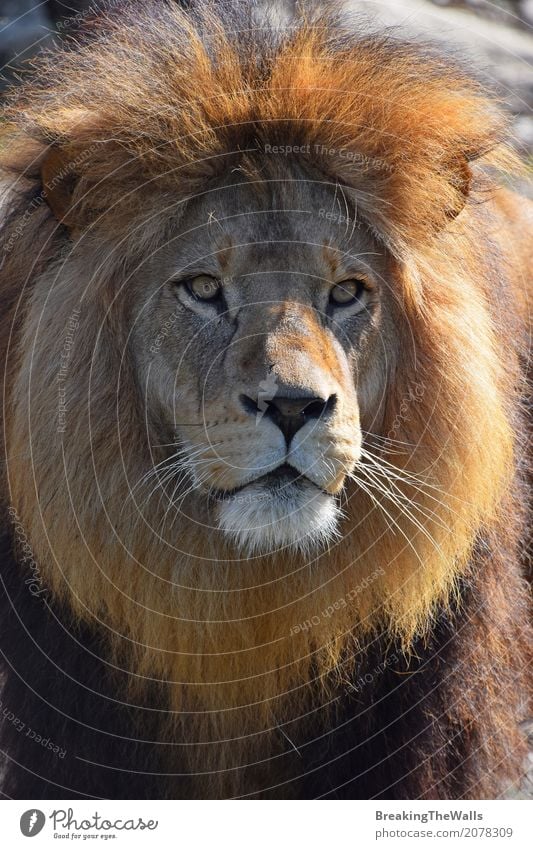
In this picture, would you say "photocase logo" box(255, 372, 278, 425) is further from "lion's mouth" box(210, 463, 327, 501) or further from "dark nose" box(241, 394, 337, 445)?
"lion's mouth" box(210, 463, 327, 501)

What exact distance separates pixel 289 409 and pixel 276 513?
240 mm

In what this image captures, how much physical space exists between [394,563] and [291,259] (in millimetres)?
671

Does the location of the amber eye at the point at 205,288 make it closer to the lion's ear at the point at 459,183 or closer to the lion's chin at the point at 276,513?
the lion's chin at the point at 276,513

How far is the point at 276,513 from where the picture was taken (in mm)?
2066

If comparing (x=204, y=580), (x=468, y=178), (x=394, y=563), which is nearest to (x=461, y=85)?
(x=468, y=178)

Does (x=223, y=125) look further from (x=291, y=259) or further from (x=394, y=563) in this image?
(x=394, y=563)

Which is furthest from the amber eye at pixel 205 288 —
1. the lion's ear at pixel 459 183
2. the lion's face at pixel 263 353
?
the lion's ear at pixel 459 183

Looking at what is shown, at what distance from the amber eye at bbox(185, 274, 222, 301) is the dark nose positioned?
0.91 feet

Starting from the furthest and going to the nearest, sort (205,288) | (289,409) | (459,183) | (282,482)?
Result: (459,183)
(205,288)
(282,482)
(289,409)

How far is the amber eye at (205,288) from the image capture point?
2.17 metres

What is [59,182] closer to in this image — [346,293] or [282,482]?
[346,293]
